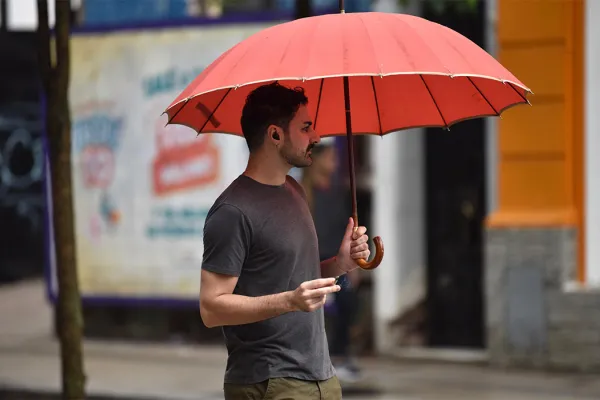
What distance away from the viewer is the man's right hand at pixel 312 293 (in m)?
3.19

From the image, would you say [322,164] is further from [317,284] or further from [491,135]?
[317,284]

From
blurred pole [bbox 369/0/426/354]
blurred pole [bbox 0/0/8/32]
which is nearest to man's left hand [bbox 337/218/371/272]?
blurred pole [bbox 369/0/426/354]

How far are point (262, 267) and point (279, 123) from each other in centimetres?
50

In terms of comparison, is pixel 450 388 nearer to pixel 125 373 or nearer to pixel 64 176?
pixel 125 373

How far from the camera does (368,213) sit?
409 inches

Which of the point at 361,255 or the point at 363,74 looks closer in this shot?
the point at 363,74

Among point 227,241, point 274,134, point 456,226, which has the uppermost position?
point 274,134

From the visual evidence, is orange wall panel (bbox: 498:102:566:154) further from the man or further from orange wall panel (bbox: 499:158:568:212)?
the man

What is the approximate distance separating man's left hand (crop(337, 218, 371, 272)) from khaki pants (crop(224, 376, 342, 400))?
0.46m

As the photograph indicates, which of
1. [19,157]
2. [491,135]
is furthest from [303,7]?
[19,157]

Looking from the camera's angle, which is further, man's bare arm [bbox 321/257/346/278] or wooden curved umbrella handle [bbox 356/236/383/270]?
man's bare arm [bbox 321/257/346/278]

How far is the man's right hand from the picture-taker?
→ 10.5 ft

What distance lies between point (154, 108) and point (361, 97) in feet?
22.4

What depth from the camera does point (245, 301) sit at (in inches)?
133
